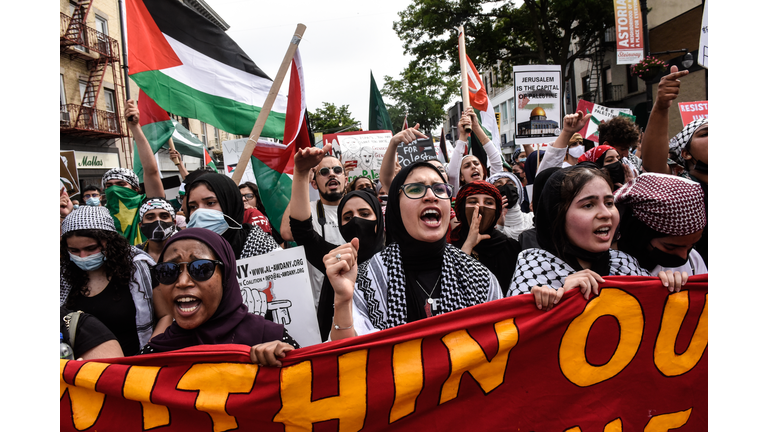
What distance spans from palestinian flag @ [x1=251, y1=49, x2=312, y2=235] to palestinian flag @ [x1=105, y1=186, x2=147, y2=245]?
1.42 m

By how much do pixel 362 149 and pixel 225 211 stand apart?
422 centimetres

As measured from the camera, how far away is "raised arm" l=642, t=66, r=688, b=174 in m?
2.77

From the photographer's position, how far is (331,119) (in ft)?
117

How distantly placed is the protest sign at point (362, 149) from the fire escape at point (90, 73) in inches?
648

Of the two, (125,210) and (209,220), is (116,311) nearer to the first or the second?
(209,220)

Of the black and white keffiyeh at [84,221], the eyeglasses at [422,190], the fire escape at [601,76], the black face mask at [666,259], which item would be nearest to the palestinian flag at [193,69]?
the black and white keffiyeh at [84,221]

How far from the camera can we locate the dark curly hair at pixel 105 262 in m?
2.40

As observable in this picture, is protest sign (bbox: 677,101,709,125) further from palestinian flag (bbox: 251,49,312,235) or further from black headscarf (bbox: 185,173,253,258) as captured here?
black headscarf (bbox: 185,173,253,258)

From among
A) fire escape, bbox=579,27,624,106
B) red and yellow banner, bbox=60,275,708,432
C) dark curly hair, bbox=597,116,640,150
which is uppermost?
fire escape, bbox=579,27,624,106

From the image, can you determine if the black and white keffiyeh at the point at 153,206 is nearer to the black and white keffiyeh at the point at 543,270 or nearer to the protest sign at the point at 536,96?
the black and white keffiyeh at the point at 543,270

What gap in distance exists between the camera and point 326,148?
9.37 feet

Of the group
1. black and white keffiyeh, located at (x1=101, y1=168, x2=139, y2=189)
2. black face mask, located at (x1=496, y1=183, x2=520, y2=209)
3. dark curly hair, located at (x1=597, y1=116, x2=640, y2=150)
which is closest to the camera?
black face mask, located at (x1=496, y1=183, x2=520, y2=209)

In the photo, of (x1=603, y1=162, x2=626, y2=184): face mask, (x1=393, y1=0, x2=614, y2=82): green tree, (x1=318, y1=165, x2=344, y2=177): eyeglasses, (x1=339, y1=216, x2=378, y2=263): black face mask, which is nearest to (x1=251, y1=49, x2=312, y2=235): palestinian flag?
(x1=318, y1=165, x2=344, y2=177): eyeglasses

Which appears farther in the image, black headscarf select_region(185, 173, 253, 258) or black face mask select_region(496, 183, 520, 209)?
black face mask select_region(496, 183, 520, 209)
